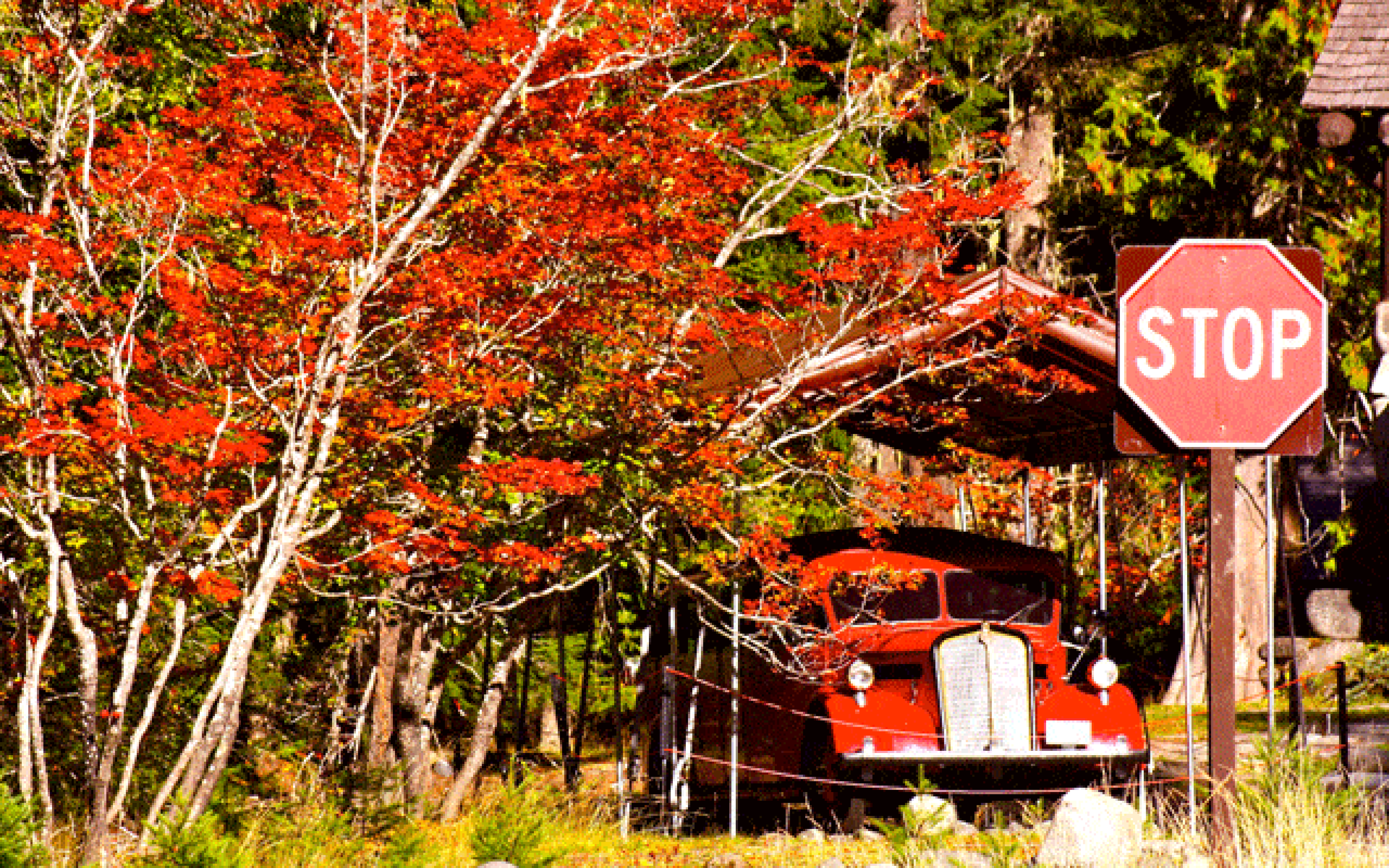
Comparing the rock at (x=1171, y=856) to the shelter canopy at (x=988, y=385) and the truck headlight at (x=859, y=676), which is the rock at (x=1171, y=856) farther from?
the truck headlight at (x=859, y=676)

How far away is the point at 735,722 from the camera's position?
40.2ft

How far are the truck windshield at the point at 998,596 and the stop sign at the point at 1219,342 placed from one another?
4.37m

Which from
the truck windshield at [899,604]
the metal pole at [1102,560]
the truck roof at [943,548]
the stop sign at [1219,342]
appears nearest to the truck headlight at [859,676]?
the truck windshield at [899,604]

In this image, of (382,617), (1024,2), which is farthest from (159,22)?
(1024,2)

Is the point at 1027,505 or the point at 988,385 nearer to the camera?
the point at 988,385

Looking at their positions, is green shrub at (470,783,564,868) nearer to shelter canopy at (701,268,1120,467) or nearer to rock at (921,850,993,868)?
rock at (921,850,993,868)

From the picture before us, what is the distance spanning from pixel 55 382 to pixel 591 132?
177 inches

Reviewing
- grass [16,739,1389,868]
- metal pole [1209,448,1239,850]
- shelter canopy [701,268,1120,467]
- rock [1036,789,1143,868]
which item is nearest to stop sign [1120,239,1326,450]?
Answer: metal pole [1209,448,1239,850]

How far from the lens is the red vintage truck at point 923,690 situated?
11.6 metres

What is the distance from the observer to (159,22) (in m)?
16.7

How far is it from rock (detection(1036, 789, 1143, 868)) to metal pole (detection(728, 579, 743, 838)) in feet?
10.5

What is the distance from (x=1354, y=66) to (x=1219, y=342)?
9.74 meters

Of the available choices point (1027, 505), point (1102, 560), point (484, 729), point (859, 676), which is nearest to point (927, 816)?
point (859, 676)

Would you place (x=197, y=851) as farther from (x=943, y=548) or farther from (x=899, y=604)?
(x=943, y=548)
